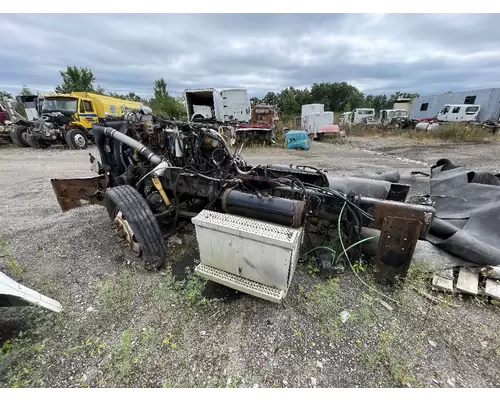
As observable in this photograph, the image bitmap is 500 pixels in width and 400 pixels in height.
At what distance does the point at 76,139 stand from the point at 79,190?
933 cm

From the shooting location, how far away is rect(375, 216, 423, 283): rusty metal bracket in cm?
203

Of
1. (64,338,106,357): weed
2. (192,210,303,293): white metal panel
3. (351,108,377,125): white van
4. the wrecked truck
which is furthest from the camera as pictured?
(351,108,377,125): white van

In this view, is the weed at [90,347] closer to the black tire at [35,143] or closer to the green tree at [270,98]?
the black tire at [35,143]

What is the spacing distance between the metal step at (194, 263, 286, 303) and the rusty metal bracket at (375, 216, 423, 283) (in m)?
1.03

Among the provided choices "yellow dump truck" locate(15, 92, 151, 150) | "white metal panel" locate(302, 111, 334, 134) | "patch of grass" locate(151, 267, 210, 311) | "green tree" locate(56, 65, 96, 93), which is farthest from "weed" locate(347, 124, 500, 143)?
"green tree" locate(56, 65, 96, 93)

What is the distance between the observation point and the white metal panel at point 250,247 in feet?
5.94

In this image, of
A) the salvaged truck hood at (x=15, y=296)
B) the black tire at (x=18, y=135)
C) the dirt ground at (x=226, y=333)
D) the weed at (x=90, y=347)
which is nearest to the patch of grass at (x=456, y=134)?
the dirt ground at (x=226, y=333)

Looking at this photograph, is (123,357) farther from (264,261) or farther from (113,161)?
(113,161)

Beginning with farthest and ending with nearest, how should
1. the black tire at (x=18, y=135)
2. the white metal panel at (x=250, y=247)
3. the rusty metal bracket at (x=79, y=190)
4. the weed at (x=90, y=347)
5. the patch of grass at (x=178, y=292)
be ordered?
the black tire at (x=18, y=135) < the rusty metal bracket at (x=79, y=190) < the patch of grass at (x=178, y=292) < the white metal panel at (x=250, y=247) < the weed at (x=90, y=347)

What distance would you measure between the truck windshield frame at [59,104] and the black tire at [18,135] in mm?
1422

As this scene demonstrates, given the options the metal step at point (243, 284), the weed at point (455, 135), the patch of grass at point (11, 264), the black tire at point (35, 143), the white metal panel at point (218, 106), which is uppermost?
the white metal panel at point (218, 106)

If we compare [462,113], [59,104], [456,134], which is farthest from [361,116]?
[59,104]

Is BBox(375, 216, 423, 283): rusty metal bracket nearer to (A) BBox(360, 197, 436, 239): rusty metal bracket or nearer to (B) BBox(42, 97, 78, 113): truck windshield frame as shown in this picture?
(A) BBox(360, 197, 436, 239): rusty metal bracket

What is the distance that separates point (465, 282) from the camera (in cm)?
220
